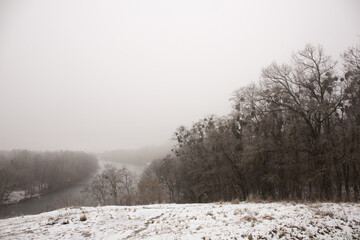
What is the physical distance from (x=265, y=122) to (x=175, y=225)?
14.7 meters

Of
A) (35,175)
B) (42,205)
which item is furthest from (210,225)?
(35,175)

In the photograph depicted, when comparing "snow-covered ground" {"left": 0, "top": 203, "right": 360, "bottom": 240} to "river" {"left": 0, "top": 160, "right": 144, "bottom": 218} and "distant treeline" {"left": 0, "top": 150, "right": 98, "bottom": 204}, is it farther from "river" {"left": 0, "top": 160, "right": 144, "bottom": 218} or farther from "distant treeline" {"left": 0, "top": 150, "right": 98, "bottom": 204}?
"distant treeline" {"left": 0, "top": 150, "right": 98, "bottom": 204}

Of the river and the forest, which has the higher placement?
the forest

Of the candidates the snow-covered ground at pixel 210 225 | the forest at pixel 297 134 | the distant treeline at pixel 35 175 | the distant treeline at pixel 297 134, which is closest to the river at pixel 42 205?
the distant treeline at pixel 35 175

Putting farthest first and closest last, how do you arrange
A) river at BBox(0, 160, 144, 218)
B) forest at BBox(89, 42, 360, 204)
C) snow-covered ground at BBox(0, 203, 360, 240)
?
1. river at BBox(0, 160, 144, 218)
2. forest at BBox(89, 42, 360, 204)
3. snow-covered ground at BBox(0, 203, 360, 240)

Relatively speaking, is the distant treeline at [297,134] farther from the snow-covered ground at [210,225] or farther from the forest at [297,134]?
the snow-covered ground at [210,225]

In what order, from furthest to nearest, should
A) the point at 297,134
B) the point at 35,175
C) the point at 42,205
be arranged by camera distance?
the point at 35,175 < the point at 42,205 < the point at 297,134

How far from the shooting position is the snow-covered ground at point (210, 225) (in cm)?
648

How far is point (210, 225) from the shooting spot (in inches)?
310

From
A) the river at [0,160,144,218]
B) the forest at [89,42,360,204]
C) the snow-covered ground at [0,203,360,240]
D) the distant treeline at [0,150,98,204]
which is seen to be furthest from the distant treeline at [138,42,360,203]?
the distant treeline at [0,150,98,204]

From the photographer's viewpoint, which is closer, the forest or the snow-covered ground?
the snow-covered ground

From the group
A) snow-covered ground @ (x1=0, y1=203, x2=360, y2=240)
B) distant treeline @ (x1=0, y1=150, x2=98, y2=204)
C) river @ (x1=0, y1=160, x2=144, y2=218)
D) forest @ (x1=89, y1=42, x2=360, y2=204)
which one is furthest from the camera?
distant treeline @ (x1=0, y1=150, x2=98, y2=204)

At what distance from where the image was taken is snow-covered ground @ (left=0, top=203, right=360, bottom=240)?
6.48 metres

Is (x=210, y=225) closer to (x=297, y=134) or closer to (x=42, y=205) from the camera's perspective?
(x=297, y=134)
